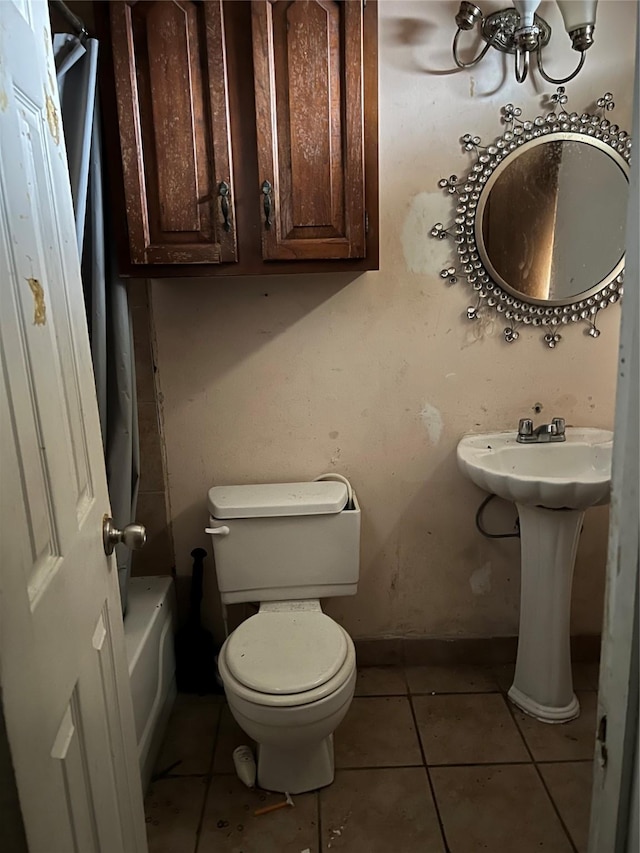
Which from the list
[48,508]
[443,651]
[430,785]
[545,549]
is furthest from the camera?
[443,651]

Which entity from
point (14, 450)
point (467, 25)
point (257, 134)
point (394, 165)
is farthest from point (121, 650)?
point (467, 25)

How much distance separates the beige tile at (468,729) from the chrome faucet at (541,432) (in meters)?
0.86

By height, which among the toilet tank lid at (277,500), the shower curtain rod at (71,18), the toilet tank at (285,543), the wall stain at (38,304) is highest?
the shower curtain rod at (71,18)

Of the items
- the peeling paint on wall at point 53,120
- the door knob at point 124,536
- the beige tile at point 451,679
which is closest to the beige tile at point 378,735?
the beige tile at point 451,679

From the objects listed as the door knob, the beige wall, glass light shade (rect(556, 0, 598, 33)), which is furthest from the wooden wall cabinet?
the door knob

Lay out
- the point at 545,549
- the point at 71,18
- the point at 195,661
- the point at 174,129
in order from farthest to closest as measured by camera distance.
→ the point at 195,661
the point at 545,549
the point at 174,129
the point at 71,18

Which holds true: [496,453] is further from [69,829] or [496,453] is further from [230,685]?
[69,829]

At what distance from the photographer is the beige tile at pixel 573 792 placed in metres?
1.53

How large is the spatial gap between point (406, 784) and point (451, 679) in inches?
19.6

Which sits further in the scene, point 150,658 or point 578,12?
point 150,658

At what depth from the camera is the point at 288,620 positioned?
177cm

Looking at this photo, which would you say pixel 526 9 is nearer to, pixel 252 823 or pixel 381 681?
pixel 381 681

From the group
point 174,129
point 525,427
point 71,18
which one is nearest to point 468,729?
point 525,427

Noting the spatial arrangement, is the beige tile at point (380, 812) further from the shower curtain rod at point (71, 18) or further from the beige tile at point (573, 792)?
the shower curtain rod at point (71, 18)
